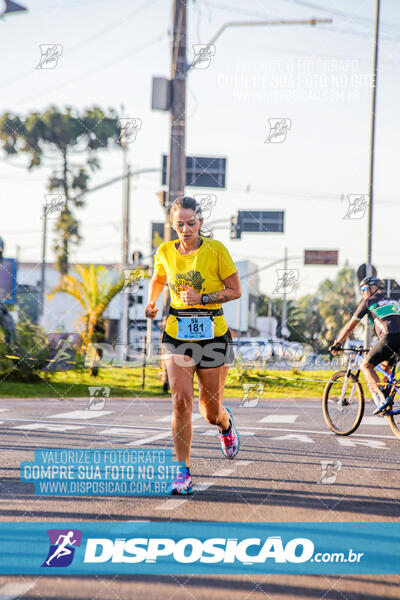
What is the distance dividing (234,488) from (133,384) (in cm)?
1382

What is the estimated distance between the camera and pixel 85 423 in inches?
410

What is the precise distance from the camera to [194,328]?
545cm

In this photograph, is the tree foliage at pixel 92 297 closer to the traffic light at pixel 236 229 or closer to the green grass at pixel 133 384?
the green grass at pixel 133 384

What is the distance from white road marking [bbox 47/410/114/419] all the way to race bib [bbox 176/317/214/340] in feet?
20.4

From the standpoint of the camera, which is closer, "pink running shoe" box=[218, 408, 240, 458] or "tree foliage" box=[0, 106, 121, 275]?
"pink running shoe" box=[218, 408, 240, 458]

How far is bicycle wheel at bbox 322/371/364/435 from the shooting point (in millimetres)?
8891

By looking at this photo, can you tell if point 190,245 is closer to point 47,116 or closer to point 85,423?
point 85,423

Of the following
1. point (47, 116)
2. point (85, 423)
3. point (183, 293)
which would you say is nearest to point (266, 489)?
point (183, 293)

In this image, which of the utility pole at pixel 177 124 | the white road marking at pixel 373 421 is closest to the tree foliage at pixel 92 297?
the utility pole at pixel 177 124

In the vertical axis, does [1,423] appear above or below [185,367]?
below

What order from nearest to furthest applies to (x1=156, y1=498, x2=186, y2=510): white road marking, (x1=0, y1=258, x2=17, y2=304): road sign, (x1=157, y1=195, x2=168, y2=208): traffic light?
(x1=156, y1=498, x2=186, y2=510): white road marking, (x1=157, y1=195, x2=168, y2=208): traffic light, (x1=0, y1=258, x2=17, y2=304): road sign

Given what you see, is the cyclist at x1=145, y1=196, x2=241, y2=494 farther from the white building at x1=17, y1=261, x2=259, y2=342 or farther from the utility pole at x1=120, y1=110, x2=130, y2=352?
the white building at x1=17, y1=261, x2=259, y2=342

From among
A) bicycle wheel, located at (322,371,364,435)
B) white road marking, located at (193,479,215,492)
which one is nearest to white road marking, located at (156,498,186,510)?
white road marking, located at (193,479,215,492)

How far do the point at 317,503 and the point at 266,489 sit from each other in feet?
1.89
